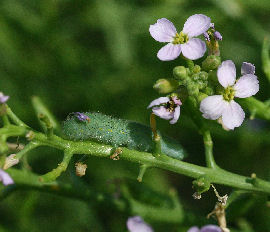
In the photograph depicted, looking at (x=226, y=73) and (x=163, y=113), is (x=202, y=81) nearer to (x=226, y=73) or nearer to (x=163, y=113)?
(x=226, y=73)

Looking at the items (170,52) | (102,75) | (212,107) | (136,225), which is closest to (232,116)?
(212,107)

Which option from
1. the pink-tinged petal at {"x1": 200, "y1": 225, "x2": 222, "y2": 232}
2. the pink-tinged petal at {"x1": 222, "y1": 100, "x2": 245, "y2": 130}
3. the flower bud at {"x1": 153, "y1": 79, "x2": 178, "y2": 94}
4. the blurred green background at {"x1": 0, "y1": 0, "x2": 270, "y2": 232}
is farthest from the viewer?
the blurred green background at {"x1": 0, "y1": 0, "x2": 270, "y2": 232}

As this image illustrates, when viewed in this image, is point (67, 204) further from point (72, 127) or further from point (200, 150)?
point (72, 127)

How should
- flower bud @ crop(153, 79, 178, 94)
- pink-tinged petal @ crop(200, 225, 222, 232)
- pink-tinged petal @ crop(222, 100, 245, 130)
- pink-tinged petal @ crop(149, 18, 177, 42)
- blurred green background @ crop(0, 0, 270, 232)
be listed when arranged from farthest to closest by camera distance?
blurred green background @ crop(0, 0, 270, 232)
pink-tinged petal @ crop(149, 18, 177, 42)
flower bud @ crop(153, 79, 178, 94)
pink-tinged petal @ crop(222, 100, 245, 130)
pink-tinged petal @ crop(200, 225, 222, 232)

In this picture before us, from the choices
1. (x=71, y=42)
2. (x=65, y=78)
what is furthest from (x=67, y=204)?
(x=71, y=42)

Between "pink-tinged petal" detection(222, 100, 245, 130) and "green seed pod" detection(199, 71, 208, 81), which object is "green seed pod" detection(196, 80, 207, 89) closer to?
"green seed pod" detection(199, 71, 208, 81)

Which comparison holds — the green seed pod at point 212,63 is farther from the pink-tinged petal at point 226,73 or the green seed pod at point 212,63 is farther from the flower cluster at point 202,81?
the pink-tinged petal at point 226,73

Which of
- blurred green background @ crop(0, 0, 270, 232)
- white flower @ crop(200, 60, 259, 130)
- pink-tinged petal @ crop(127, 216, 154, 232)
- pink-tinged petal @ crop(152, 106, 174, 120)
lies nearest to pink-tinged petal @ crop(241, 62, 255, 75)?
white flower @ crop(200, 60, 259, 130)
